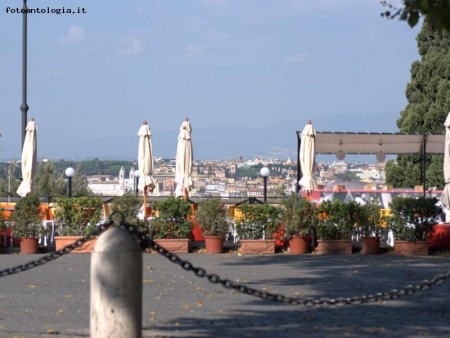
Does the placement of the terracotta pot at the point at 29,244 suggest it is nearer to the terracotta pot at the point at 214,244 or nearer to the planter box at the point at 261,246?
the terracotta pot at the point at 214,244

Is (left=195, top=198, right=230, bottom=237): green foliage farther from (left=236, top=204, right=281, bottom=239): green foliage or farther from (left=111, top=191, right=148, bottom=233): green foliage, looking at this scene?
(left=111, top=191, right=148, bottom=233): green foliage

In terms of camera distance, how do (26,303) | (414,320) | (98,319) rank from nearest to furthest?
1. (98,319)
2. (414,320)
3. (26,303)

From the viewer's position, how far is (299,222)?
65.1ft

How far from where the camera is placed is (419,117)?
41.1 m

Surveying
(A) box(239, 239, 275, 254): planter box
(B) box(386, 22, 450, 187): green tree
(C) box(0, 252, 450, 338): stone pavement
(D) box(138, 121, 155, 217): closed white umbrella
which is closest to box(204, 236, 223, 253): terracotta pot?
(A) box(239, 239, 275, 254): planter box

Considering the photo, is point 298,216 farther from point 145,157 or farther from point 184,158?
point 145,157

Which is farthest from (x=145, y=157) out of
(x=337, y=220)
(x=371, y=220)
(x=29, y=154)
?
(x=371, y=220)

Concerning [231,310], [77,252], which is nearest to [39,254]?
[77,252]

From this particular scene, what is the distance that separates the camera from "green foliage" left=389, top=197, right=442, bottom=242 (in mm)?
19594

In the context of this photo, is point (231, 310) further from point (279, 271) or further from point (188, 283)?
point (279, 271)

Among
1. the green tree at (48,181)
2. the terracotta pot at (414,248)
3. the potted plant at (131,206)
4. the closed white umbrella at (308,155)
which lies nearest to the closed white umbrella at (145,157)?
the closed white umbrella at (308,155)

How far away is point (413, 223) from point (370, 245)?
95 centimetres

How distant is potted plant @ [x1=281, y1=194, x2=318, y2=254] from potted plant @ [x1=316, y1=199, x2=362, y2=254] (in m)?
0.18

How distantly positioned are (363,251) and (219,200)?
307cm
